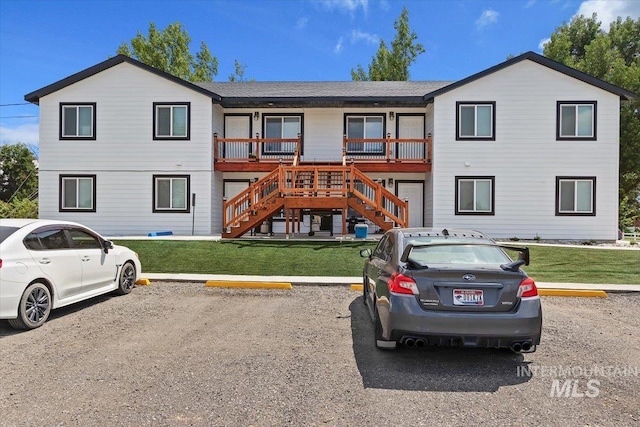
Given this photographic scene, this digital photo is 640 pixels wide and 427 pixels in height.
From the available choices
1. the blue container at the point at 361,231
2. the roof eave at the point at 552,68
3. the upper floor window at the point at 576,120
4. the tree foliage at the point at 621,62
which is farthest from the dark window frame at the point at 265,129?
the tree foliage at the point at 621,62

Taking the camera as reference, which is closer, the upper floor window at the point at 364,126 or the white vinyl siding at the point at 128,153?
the white vinyl siding at the point at 128,153

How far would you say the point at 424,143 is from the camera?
1834cm

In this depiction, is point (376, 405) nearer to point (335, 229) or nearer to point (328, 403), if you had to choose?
point (328, 403)

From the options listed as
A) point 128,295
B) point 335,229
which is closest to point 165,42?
point 335,229

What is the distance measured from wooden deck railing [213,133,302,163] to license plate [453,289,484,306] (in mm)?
14126

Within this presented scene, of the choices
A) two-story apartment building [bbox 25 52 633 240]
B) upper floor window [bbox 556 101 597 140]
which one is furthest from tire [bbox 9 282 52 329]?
upper floor window [bbox 556 101 597 140]

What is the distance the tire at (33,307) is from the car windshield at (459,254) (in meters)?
5.52

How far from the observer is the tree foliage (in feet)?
80.4

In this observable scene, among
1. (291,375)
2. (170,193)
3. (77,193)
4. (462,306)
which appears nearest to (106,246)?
(291,375)

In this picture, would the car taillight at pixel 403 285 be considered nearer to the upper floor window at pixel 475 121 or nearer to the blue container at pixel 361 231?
the blue container at pixel 361 231

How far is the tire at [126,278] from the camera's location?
8.21m

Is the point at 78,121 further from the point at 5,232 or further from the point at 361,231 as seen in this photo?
the point at 5,232

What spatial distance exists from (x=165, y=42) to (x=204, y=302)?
120 ft

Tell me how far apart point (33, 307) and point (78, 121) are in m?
14.8
